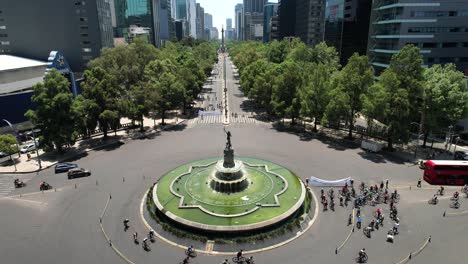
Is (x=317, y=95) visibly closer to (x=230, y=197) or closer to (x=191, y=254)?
(x=230, y=197)

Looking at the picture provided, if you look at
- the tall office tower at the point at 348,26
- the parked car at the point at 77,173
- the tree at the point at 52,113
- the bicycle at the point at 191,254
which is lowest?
the bicycle at the point at 191,254

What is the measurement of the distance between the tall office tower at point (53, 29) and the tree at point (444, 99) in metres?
96.4

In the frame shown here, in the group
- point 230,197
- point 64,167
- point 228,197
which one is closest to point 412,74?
point 230,197

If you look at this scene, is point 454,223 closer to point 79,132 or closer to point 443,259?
point 443,259

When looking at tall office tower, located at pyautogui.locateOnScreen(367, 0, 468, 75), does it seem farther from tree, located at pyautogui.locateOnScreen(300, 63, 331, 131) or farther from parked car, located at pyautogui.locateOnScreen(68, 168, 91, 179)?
parked car, located at pyautogui.locateOnScreen(68, 168, 91, 179)

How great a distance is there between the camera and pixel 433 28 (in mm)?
79375

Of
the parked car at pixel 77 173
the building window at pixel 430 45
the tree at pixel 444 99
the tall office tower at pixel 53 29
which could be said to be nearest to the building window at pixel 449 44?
the building window at pixel 430 45

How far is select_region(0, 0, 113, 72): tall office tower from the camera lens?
102 m

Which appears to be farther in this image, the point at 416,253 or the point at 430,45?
the point at 430,45

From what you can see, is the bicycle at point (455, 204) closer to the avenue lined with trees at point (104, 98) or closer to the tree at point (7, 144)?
the avenue lined with trees at point (104, 98)

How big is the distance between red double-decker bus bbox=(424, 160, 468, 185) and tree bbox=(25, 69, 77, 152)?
57898 mm

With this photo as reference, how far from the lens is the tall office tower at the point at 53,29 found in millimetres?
102000

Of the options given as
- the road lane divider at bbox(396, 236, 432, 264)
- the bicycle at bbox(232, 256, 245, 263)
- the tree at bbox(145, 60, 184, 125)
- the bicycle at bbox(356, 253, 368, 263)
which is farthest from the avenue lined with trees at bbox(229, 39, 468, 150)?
the bicycle at bbox(232, 256, 245, 263)

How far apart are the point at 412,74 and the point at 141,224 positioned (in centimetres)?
5054
